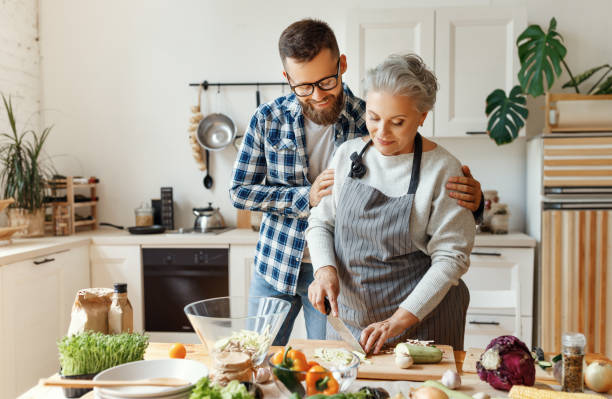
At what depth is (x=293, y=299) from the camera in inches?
70.3

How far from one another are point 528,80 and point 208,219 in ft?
6.84

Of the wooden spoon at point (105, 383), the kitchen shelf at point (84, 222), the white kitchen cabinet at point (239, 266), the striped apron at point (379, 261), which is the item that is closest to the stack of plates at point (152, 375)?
the wooden spoon at point (105, 383)

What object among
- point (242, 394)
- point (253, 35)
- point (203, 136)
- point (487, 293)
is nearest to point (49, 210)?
point (203, 136)

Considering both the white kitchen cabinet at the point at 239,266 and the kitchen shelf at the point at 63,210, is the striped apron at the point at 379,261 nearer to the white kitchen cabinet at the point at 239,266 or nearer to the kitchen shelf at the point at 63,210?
the white kitchen cabinet at the point at 239,266

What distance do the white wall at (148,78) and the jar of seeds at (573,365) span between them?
2.62 metres

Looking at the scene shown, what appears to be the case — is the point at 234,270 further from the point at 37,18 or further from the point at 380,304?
the point at 37,18

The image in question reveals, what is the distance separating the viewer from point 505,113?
3086 mm

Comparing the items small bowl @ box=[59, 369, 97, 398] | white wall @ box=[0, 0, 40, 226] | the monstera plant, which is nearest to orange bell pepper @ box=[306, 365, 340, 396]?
small bowl @ box=[59, 369, 97, 398]

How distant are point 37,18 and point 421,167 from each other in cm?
344

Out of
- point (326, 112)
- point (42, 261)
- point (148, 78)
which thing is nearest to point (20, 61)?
point (148, 78)

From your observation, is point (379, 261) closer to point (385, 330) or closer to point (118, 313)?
point (385, 330)

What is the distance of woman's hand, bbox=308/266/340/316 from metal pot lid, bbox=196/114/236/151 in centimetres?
239

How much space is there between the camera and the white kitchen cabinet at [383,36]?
3170 mm

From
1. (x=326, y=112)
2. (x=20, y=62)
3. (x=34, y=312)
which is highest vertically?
(x=20, y=62)
